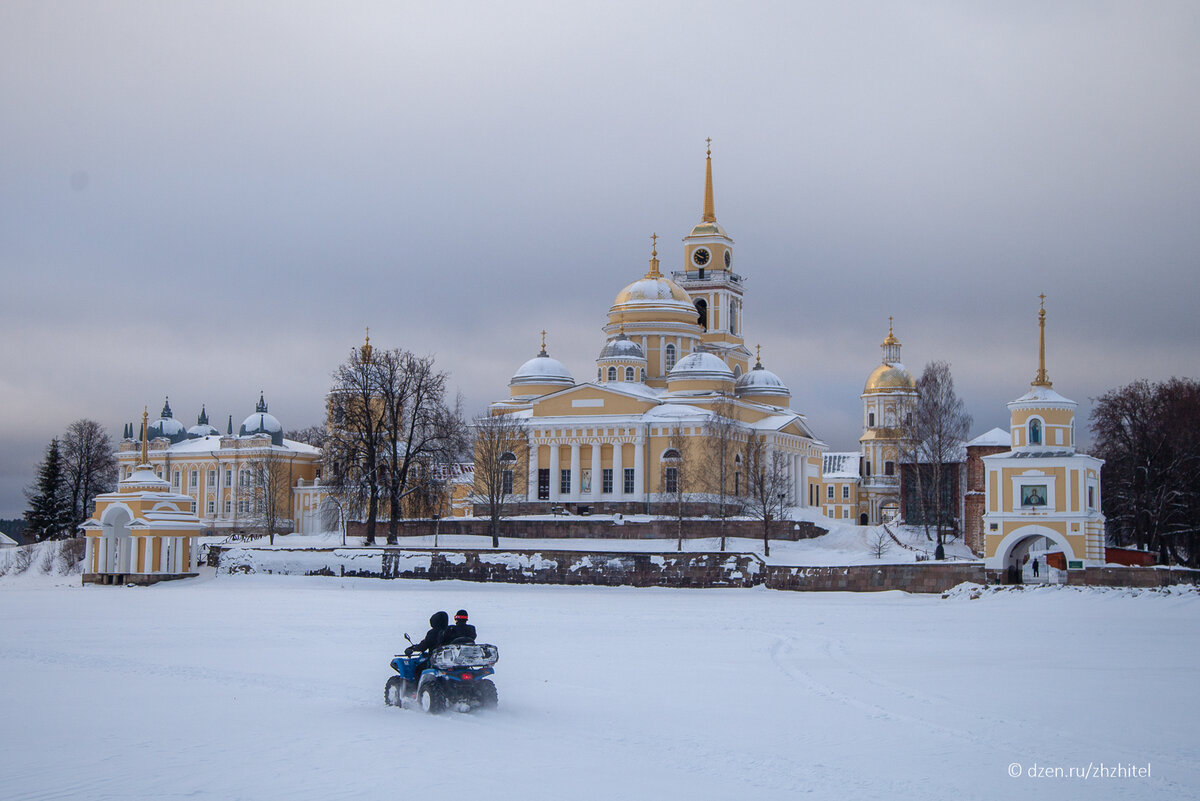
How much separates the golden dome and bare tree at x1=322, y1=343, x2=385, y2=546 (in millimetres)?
46103

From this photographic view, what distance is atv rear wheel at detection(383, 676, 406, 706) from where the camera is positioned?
17.6 m

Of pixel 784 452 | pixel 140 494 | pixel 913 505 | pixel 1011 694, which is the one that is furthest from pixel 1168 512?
pixel 140 494

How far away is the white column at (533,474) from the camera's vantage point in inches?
2721

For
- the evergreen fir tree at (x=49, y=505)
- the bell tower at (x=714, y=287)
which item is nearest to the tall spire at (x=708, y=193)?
the bell tower at (x=714, y=287)

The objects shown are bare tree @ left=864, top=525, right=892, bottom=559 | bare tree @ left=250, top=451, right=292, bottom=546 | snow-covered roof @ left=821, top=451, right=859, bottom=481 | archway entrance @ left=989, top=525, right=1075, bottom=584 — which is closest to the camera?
archway entrance @ left=989, top=525, right=1075, bottom=584

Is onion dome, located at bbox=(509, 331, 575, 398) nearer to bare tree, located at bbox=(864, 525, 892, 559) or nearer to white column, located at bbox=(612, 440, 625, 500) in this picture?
white column, located at bbox=(612, 440, 625, 500)

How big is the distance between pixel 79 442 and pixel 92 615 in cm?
5784

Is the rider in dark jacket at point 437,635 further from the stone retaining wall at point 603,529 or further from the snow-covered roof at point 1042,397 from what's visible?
the stone retaining wall at point 603,529

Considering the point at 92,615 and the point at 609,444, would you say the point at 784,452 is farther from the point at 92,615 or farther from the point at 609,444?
the point at 92,615

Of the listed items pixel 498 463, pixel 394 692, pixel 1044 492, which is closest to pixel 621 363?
pixel 498 463

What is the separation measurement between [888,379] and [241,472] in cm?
4719

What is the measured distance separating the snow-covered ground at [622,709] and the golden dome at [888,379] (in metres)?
63.8

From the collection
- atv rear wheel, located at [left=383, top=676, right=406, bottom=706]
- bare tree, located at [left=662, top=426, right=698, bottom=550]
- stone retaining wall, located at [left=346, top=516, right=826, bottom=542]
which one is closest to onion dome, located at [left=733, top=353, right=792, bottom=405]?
bare tree, located at [left=662, top=426, right=698, bottom=550]

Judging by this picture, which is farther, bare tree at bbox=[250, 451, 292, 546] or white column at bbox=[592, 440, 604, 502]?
bare tree at bbox=[250, 451, 292, 546]
